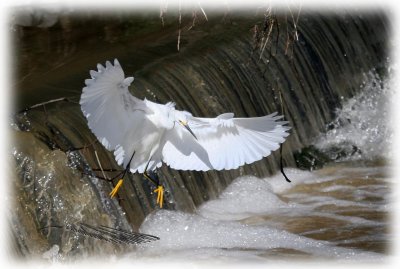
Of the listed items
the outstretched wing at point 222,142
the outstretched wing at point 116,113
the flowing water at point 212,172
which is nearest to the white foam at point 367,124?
the flowing water at point 212,172

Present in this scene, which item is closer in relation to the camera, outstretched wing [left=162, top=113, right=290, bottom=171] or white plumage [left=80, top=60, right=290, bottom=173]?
white plumage [left=80, top=60, right=290, bottom=173]

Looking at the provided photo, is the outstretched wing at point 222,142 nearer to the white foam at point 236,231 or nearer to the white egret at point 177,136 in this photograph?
the white egret at point 177,136

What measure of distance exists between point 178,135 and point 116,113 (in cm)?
45

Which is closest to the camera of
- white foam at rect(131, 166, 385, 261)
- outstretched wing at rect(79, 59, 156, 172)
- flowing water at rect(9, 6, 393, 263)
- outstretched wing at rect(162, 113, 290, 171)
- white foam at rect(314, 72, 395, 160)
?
outstretched wing at rect(79, 59, 156, 172)

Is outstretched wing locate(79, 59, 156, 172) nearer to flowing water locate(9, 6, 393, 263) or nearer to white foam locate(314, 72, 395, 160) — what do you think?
flowing water locate(9, 6, 393, 263)

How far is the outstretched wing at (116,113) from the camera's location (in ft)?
12.7

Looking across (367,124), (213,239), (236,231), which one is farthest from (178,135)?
(367,124)

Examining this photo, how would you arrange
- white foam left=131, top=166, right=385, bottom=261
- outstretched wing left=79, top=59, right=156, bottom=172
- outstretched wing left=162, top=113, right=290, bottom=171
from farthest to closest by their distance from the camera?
white foam left=131, top=166, right=385, bottom=261 → outstretched wing left=162, top=113, right=290, bottom=171 → outstretched wing left=79, top=59, right=156, bottom=172

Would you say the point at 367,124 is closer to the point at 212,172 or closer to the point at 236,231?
the point at 212,172

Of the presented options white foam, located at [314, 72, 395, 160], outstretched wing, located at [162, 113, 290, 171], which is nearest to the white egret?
outstretched wing, located at [162, 113, 290, 171]

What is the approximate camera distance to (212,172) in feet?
19.8

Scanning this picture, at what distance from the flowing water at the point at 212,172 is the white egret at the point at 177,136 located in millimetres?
323

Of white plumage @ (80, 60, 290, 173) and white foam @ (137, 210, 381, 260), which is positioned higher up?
white plumage @ (80, 60, 290, 173)

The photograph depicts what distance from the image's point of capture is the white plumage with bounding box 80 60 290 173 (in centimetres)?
425
